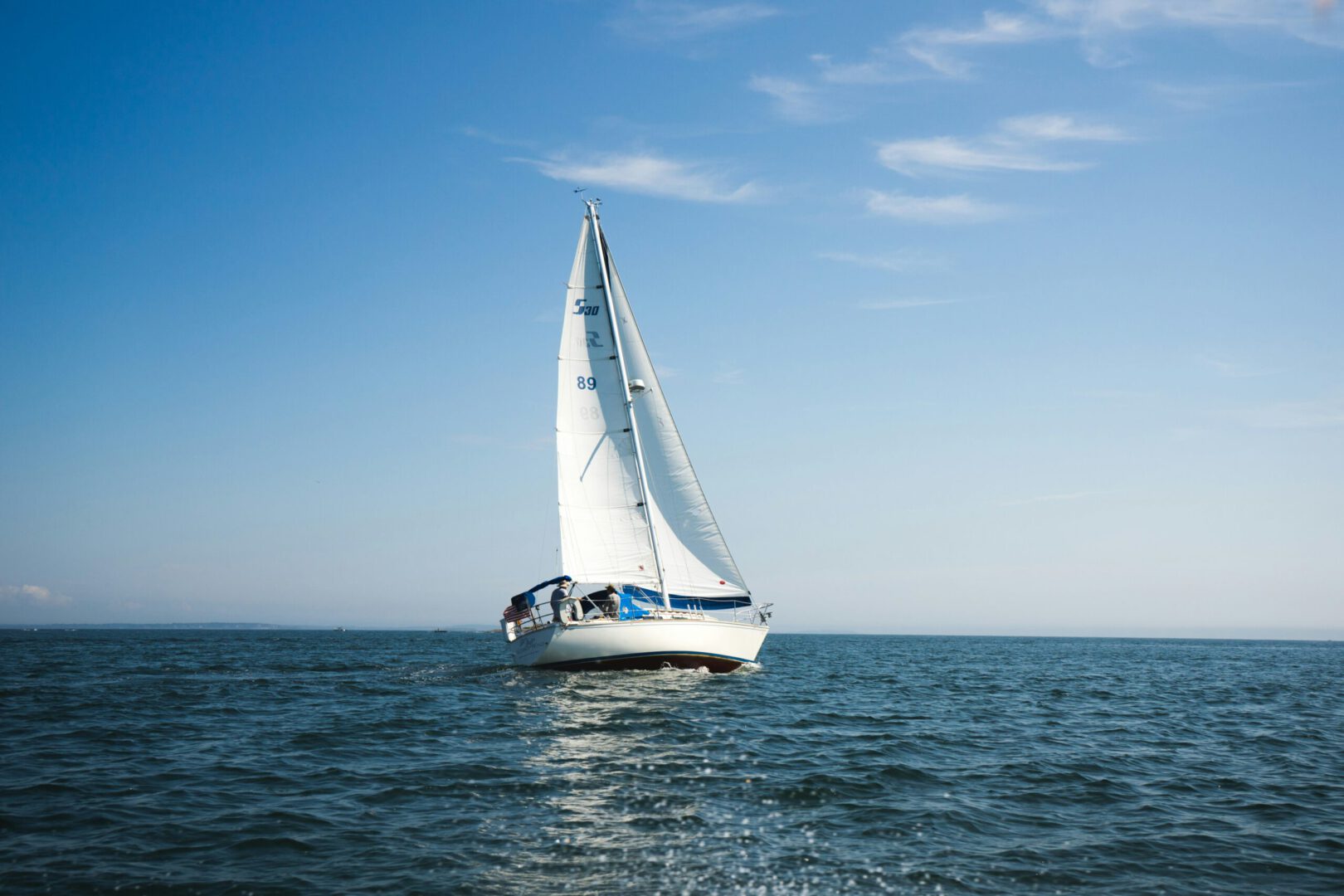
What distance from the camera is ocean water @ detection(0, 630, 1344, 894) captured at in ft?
26.4

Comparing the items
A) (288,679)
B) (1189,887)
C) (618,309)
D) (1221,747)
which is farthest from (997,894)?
(288,679)

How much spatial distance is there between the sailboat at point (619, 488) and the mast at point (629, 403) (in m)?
0.03

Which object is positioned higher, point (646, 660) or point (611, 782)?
point (646, 660)

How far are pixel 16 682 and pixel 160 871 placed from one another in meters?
26.2

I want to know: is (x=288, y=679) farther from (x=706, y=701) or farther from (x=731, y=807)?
(x=731, y=807)

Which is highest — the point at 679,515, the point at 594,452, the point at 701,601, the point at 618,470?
the point at 594,452

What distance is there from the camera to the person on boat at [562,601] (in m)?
23.9

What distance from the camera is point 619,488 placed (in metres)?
27.5

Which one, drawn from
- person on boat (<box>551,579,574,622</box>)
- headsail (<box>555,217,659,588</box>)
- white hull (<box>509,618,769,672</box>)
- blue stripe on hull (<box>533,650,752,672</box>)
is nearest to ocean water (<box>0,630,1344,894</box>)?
blue stripe on hull (<box>533,650,752,672</box>)

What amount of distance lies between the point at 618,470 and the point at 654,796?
1736 cm

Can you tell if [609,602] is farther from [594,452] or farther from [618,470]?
[594,452]

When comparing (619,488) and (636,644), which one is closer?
(636,644)

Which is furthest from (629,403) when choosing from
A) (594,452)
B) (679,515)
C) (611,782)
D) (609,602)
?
(611,782)

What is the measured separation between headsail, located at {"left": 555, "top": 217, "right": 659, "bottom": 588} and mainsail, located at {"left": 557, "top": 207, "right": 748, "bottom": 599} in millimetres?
29
